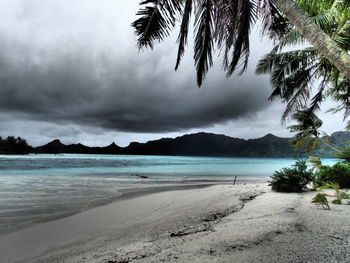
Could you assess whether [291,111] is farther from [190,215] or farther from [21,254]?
[21,254]

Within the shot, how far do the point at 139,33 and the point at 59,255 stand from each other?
192 inches

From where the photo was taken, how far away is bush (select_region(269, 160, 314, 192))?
27.4 feet

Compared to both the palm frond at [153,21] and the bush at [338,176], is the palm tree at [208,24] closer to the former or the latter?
the palm frond at [153,21]

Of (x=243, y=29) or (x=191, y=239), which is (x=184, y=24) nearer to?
(x=243, y=29)

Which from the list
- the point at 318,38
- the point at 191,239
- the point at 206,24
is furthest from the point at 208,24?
the point at 191,239

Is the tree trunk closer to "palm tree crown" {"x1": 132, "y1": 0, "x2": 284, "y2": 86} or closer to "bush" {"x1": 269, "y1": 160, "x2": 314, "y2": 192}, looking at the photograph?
"palm tree crown" {"x1": 132, "y1": 0, "x2": 284, "y2": 86}

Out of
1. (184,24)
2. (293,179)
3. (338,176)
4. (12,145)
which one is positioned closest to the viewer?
(184,24)

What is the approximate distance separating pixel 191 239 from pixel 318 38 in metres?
3.61

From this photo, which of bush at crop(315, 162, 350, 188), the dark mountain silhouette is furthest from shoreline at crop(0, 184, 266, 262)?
the dark mountain silhouette

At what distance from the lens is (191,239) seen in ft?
11.5

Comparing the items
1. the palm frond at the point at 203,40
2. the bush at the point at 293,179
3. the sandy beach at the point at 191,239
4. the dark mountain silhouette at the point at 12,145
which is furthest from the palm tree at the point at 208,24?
the dark mountain silhouette at the point at 12,145

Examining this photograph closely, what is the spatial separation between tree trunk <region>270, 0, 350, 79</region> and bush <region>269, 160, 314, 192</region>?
6.51 m

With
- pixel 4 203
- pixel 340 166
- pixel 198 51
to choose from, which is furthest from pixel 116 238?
pixel 340 166

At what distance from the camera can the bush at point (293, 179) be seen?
329 inches
